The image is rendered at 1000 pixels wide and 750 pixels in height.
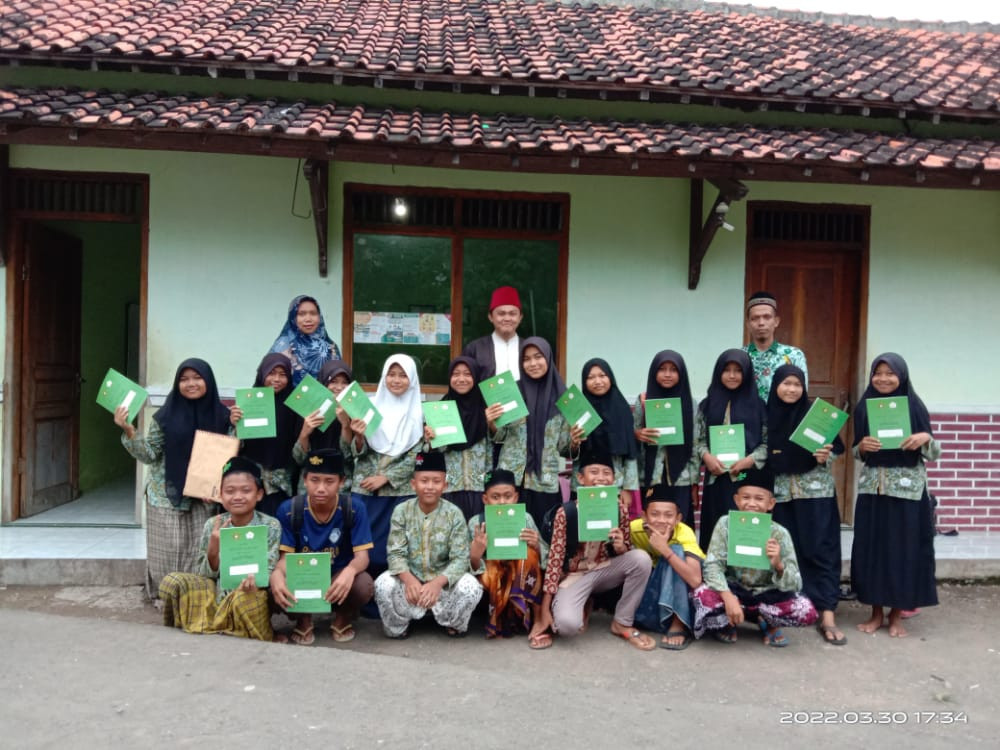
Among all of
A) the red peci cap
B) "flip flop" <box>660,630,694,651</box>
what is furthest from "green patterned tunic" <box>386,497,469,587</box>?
the red peci cap

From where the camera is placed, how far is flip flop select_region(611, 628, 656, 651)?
4.08 meters

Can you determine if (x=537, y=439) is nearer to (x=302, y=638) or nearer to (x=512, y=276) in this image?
(x=302, y=638)

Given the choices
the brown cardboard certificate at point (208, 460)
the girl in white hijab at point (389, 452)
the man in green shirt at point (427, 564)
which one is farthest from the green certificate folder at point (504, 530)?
the brown cardboard certificate at point (208, 460)

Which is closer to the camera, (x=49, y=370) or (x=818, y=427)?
(x=818, y=427)

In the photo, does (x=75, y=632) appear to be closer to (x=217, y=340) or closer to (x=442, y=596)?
(x=442, y=596)

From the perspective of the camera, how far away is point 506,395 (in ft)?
14.1

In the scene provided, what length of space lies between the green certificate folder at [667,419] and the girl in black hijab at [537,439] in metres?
0.49

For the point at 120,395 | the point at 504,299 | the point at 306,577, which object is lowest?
the point at 306,577

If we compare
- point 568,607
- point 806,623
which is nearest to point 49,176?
point 568,607

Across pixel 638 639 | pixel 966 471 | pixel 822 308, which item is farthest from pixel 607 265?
pixel 966 471

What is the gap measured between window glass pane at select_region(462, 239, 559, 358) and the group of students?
1483mm

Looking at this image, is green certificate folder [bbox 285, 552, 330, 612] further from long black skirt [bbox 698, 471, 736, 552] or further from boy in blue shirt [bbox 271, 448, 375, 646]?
long black skirt [bbox 698, 471, 736, 552]

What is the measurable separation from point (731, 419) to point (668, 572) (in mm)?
946

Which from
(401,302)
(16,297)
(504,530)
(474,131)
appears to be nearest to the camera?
(504,530)
